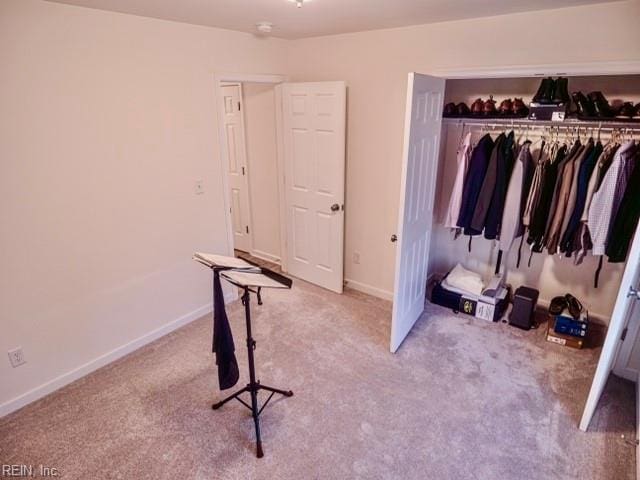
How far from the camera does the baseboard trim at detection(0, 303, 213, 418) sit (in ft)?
7.76

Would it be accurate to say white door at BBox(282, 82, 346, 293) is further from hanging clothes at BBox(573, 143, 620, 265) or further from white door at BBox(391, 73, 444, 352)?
hanging clothes at BBox(573, 143, 620, 265)

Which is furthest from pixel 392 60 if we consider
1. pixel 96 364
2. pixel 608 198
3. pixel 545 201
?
pixel 96 364

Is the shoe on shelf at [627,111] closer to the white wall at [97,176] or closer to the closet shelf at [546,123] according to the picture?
the closet shelf at [546,123]

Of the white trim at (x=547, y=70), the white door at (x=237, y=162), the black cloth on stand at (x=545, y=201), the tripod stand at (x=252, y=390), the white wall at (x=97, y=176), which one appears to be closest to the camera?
the tripod stand at (x=252, y=390)

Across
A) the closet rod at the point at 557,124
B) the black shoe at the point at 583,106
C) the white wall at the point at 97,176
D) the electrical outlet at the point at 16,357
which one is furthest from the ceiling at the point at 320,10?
the electrical outlet at the point at 16,357

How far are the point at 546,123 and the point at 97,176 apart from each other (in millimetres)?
3316

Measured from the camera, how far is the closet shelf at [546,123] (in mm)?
2602

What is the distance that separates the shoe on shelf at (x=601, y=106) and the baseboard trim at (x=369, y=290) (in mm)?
2138

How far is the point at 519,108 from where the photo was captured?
2.89m

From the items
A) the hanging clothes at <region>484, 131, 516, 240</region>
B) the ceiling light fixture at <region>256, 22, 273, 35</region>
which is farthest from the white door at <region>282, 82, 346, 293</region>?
the hanging clothes at <region>484, 131, 516, 240</region>

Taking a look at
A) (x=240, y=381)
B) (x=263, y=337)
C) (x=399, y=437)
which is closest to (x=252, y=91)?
(x=263, y=337)

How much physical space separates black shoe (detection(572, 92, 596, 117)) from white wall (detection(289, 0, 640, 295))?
0.33m

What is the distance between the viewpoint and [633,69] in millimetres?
2230

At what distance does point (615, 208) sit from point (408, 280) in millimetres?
1455
